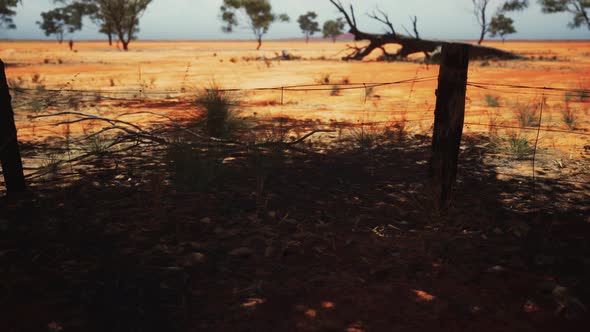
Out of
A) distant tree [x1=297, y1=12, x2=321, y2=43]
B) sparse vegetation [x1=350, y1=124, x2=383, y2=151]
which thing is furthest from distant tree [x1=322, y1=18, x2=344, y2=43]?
sparse vegetation [x1=350, y1=124, x2=383, y2=151]

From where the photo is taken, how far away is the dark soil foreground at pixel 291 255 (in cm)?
278

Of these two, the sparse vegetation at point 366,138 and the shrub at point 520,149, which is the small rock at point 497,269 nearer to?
the shrub at point 520,149

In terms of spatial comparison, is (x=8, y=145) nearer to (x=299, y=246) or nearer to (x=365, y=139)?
(x=299, y=246)

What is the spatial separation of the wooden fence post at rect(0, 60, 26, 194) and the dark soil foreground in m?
0.21

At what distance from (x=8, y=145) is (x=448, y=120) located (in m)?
4.21

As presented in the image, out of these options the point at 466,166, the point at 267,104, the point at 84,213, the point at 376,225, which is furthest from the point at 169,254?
the point at 267,104

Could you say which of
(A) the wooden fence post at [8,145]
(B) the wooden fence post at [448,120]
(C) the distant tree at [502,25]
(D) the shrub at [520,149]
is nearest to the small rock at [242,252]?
(B) the wooden fence post at [448,120]

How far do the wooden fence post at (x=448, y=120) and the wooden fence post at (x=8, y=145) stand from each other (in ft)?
13.1

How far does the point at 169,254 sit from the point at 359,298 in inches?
59.4

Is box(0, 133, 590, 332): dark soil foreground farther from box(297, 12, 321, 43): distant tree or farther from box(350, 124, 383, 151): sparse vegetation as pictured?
box(297, 12, 321, 43): distant tree

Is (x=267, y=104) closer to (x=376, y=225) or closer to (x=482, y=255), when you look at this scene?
(x=376, y=225)

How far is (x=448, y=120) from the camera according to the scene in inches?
162

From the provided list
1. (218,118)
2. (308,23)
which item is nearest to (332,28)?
(308,23)

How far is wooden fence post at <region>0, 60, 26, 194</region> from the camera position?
4391 millimetres
